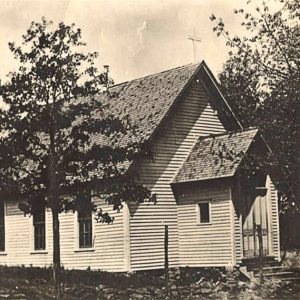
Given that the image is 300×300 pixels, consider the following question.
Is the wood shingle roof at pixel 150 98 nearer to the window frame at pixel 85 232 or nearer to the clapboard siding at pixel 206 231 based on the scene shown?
the clapboard siding at pixel 206 231

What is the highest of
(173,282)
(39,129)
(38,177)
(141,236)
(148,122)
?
(148,122)

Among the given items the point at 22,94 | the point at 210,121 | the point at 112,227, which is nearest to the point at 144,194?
the point at 22,94

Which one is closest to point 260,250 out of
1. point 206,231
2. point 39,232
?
point 206,231

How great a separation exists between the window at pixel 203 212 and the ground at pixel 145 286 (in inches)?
67.9

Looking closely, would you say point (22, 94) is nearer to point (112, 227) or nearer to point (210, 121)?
point (112, 227)

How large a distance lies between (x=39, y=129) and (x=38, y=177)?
1.34m

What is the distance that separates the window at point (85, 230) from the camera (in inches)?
955

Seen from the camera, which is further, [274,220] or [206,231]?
[274,220]

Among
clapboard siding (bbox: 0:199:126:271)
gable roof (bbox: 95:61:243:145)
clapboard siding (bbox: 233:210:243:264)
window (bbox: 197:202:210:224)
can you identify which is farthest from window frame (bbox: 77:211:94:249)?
clapboard siding (bbox: 233:210:243:264)

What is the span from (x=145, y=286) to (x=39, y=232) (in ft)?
25.6

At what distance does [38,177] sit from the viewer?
57.1 feet

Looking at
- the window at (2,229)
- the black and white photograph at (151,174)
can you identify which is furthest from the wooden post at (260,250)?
the window at (2,229)

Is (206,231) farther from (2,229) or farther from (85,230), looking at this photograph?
(2,229)

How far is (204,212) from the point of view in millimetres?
24141
